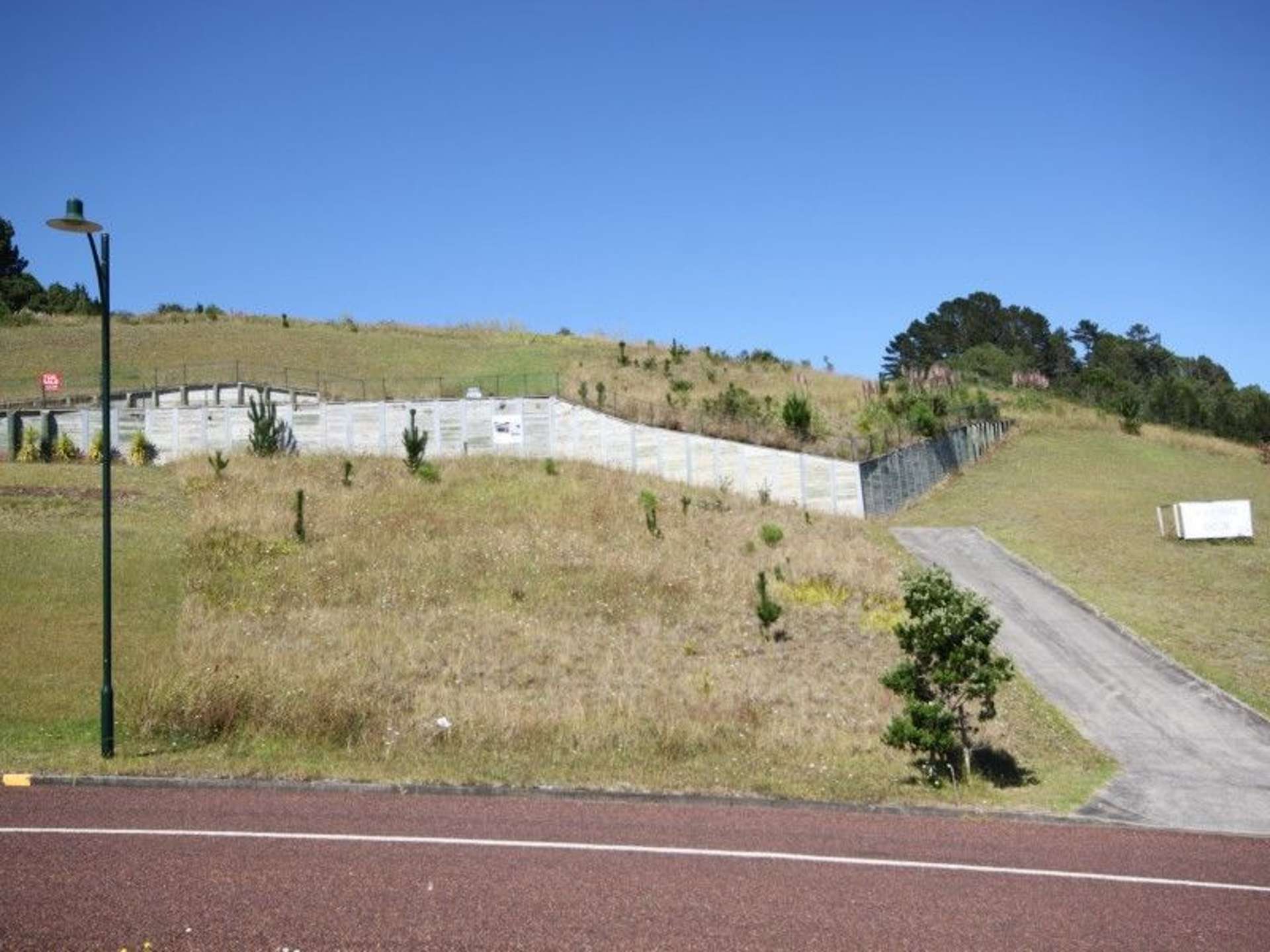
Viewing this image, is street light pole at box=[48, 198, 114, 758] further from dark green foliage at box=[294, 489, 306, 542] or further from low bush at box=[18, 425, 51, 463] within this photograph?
low bush at box=[18, 425, 51, 463]

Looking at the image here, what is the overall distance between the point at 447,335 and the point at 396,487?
38.1m

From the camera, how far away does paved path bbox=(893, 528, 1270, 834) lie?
1611cm

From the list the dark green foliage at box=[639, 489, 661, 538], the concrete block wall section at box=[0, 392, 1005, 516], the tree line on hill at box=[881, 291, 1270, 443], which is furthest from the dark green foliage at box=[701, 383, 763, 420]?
the tree line on hill at box=[881, 291, 1270, 443]

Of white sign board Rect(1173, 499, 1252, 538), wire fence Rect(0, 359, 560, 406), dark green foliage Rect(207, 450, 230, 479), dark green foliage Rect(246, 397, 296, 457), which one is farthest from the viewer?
wire fence Rect(0, 359, 560, 406)

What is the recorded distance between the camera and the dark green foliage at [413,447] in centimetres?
4294

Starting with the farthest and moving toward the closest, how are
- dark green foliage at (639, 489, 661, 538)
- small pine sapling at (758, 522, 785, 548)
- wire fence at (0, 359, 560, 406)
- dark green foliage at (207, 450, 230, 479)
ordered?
wire fence at (0, 359, 560, 406)
dark green foliage at (207, 450, 230, 479)
dark green foliage at (639, 489, 661, 538)
small pine sapling at (758, 522, 785, 548)

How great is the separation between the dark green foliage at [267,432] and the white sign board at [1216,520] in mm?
34771

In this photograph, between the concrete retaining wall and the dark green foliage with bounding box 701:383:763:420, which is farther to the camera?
the dark green foliage with bounding box 701:383:763:420

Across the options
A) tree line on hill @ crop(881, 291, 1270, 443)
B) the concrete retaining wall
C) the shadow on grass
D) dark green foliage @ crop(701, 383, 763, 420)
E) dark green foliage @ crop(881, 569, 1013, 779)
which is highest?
tree line on hill @ crop(881, 291, 1270, 443)

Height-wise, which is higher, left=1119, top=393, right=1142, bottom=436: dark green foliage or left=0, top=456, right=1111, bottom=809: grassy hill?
left=1119, top=393, right=1142, bottom=436: dark green foliage

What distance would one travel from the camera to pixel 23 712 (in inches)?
722

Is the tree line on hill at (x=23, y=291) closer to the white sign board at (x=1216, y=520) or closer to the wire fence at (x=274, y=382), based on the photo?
the wire fence at (x=274, y=382)

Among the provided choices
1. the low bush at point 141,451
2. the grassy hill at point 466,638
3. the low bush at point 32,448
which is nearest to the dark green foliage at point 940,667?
the grassy hill at point 466,638

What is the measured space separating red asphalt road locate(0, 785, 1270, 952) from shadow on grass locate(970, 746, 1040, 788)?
439cm
